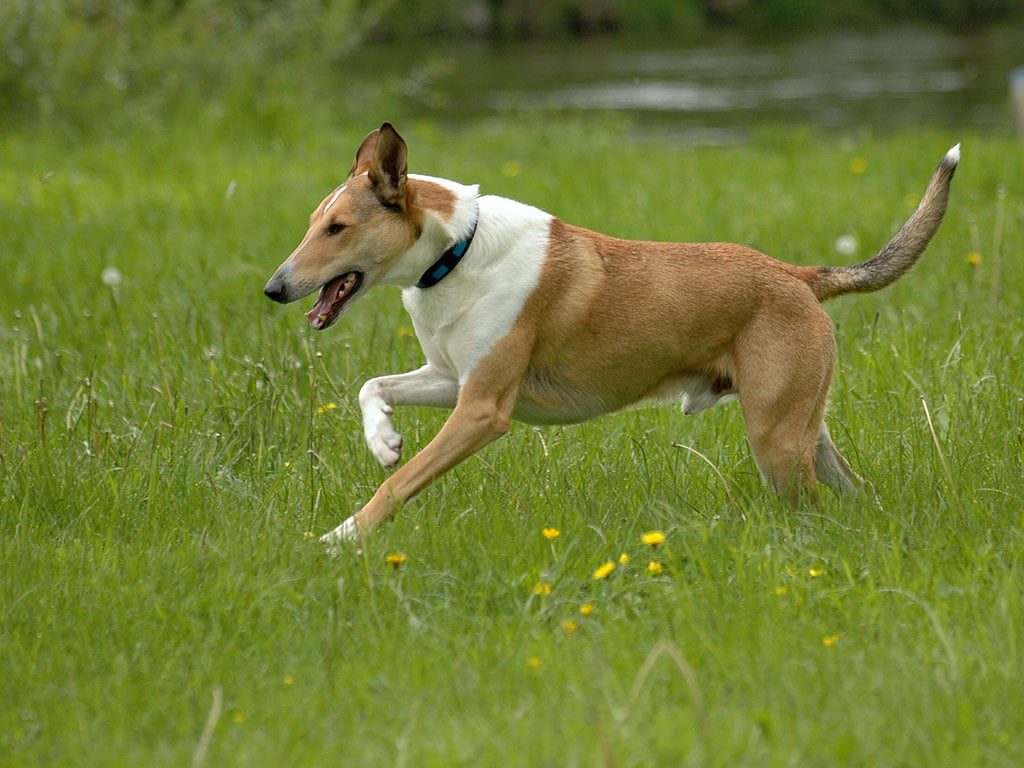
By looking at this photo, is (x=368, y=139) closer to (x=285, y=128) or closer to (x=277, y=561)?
(x=277, y=561)

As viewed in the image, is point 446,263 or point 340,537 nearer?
point 340,537

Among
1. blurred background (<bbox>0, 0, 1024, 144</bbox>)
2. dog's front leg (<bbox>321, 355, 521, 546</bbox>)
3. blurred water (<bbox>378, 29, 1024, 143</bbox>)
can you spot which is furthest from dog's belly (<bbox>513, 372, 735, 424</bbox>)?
blurred water (<bbox>378, 29, 1024, 143</bbox>)

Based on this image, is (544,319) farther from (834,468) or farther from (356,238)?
(834,468)

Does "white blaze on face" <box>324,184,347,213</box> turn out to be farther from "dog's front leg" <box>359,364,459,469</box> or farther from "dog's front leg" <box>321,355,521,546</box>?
"dog's front leg" <box>321,355,521,546</box>

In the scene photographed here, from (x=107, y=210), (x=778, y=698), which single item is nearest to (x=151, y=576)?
(x=778, y=698)

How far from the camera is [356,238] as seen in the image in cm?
454

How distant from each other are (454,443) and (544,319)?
0.57 m

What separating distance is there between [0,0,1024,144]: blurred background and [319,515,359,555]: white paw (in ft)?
30.2

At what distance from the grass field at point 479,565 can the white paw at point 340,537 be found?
0.05 m

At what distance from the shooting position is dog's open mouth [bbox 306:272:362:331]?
4.55 m

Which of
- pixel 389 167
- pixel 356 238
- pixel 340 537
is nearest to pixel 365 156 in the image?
pixel 389 167

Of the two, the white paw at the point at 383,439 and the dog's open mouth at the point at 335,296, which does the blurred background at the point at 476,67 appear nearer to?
the dog's open mouth at the point at 335,296

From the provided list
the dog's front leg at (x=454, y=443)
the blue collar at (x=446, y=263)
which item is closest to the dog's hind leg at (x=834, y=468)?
the dog's front leg at (x=454, y=443)

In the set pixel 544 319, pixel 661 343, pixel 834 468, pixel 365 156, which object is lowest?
pixel 834 468
